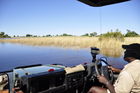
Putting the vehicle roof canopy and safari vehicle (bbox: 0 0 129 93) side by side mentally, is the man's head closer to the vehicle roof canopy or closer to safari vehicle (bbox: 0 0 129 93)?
safari vehicle (bbox: 0 0 129 93)

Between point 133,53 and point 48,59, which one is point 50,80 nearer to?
point 133,53

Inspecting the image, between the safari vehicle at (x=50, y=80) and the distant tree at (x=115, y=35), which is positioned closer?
the safari vehicle at (x=50, y=80)

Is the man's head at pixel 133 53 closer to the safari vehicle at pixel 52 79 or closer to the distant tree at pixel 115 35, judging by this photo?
the safari vehicle at pixel 52 79

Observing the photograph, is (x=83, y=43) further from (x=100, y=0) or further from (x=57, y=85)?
(x=57, y=85)

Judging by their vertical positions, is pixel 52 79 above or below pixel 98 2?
below

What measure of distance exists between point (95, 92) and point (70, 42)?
13.8m

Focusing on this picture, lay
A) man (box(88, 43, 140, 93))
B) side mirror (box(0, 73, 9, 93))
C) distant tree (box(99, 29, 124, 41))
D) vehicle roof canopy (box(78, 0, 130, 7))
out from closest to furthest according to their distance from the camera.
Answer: man (box(88, 43, 140, 93))
side mirror (box(0, 73, 9, 93))
vehicle roof canopy (box(78, 0, 130, 7))
distant tree (box(99, 29, 124, 41))

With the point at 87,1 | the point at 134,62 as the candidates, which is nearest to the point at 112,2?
the point at 87,1

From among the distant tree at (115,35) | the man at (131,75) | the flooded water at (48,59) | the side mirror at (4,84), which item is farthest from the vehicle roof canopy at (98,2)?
the distant tree at (115,35)

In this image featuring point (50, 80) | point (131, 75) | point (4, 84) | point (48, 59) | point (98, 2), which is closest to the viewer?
point (131, 75)

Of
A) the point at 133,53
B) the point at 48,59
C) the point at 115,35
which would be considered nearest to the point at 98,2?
the point at 133,53

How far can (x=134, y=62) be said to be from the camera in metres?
1.70

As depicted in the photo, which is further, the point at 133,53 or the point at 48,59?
the point at 48,59

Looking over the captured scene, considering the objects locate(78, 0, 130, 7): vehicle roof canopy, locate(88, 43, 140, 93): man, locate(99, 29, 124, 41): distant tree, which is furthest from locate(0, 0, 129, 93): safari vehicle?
locate(99, 29, 124, 41): distant tree
